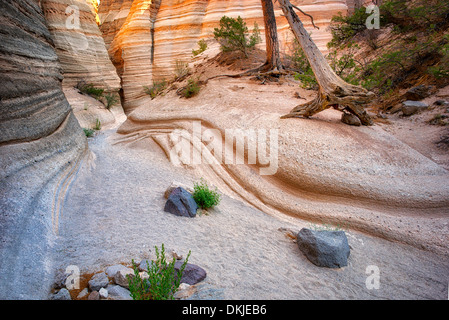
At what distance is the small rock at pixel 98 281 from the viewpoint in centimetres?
168

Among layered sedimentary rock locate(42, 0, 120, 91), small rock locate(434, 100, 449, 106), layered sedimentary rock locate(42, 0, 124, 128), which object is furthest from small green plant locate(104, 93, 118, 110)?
small rock locate(434, 100, 449, 106)

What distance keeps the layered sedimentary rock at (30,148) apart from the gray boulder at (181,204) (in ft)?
3.92

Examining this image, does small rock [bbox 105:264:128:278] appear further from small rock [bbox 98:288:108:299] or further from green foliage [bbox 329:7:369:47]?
green foliage [bbox 329:7:369:47]

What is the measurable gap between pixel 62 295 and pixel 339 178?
3.57 meters

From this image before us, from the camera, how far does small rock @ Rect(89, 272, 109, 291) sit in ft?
5.53

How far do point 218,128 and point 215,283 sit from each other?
146 inches

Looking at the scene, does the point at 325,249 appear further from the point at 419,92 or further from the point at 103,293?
the point at 419,92

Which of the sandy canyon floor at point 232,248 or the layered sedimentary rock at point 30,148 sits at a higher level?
the layered sedimentary rock at point 30,148

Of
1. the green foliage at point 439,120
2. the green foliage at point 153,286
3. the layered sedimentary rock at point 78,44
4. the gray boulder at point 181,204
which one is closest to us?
the green foliage at point 153,286

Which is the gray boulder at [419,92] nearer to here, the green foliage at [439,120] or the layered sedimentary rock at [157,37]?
the green foliage at [439,120]

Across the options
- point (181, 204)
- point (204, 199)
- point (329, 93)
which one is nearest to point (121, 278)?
point (181, 204)

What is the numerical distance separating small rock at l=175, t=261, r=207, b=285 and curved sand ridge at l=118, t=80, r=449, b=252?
195 centimetres

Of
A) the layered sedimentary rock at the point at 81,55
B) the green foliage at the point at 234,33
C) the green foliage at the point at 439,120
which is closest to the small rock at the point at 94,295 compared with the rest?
the green foliage at the point at 439,120
